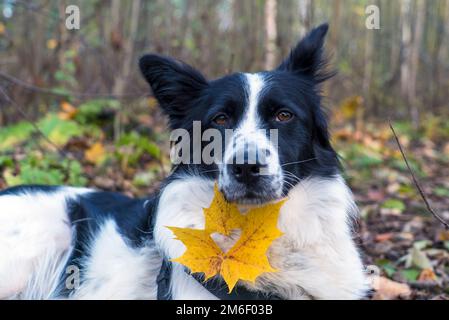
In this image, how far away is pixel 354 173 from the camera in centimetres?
935

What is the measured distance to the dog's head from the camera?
300 centimetres

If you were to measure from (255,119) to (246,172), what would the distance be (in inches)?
21.1

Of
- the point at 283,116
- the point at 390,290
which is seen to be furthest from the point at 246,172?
the point at 390,290

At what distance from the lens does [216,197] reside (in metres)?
3.02

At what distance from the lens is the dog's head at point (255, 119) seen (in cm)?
300

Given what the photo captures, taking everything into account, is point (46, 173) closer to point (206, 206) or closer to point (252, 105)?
point (206, 206)

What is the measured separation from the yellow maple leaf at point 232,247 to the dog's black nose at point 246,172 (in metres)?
0.17

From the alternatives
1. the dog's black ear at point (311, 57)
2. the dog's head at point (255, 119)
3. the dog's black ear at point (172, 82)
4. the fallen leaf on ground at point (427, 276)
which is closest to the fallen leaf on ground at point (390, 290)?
the fallen leaf on ground at point (427, 276)

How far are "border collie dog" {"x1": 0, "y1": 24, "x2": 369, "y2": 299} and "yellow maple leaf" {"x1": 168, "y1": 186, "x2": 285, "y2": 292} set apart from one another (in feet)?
0.42
